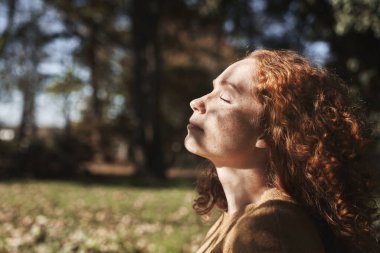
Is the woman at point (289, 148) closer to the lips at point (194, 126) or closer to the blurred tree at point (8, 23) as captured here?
the lips at point (194, 126)

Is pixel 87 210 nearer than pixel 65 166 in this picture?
Yes

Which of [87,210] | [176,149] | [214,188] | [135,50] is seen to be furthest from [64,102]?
[214,188]

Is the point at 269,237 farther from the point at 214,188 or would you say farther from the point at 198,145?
the point at 214,188

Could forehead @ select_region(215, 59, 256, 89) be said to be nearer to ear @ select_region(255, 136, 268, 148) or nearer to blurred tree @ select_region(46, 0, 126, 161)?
ear @ select_region(255, 136, 268, 148)

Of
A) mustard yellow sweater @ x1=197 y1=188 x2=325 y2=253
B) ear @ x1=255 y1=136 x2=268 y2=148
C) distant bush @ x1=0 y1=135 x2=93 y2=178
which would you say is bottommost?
distant bush @ x1=0 y1=135 x2=93 y2=178

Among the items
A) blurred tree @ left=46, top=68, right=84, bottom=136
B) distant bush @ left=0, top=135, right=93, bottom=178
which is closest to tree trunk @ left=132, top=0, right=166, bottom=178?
distant bush @ left=0, top=135, right=93, bottom=178

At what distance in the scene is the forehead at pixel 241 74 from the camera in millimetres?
1518

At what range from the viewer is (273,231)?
124 centimetres

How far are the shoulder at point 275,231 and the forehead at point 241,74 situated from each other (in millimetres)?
386

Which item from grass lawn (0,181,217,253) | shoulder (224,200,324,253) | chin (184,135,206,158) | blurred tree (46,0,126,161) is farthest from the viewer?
blurred tree (46,0,126,161)

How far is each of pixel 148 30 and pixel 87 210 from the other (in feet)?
35.1

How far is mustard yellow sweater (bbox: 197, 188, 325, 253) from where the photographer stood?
123 centimetres

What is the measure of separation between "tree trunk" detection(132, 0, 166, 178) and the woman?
1567 cm

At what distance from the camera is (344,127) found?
59.3 inches
